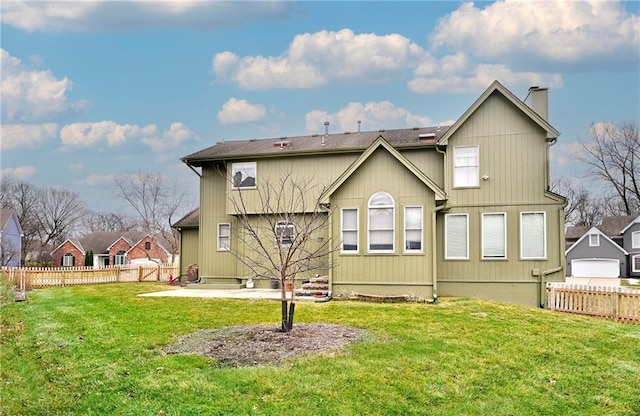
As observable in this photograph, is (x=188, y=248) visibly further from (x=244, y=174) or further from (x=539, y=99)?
(x=539, y=99)

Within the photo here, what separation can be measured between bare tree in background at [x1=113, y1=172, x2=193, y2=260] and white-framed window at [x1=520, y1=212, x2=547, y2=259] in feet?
135

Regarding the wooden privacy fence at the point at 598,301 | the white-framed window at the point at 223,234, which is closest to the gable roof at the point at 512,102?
the wooden privacy fence at the point at 598,301

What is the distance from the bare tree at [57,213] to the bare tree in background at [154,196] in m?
18.1

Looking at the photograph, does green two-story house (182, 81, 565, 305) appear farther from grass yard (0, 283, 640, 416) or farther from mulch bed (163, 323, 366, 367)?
mulch bed (163, 323, 366, 367)

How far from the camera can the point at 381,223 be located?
51.2 feet

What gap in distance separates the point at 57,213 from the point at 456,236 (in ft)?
207

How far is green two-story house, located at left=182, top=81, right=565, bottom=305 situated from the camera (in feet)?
50.3

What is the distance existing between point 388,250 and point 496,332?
5.77 meters

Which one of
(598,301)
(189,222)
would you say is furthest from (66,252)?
(598,301)

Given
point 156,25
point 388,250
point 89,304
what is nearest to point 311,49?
point 156,25

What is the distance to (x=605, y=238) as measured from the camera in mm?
46938

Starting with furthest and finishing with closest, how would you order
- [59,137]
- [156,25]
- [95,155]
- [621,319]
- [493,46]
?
[95,155], [59,137], [493,46], [156,25], [621,319]

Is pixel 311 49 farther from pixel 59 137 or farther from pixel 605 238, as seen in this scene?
pixel 605 238

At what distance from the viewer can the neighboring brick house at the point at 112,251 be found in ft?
177
